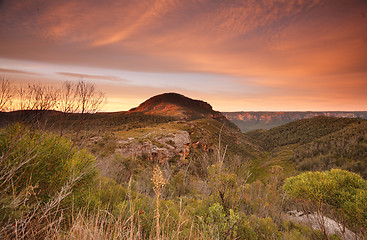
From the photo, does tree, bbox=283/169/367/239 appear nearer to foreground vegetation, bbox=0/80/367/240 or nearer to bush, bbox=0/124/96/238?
foreground vegetation, bbox=0/80/367/240

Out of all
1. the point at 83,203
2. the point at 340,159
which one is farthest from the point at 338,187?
the point at 340,159

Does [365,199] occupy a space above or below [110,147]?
above

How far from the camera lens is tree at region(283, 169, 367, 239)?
6.48 m

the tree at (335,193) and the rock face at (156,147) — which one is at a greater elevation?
the tree at (335,193)

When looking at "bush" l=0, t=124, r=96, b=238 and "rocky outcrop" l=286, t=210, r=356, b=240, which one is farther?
"rocky outcrop" l=286, t=210, r=356, b=240

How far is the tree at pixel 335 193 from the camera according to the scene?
255 inches

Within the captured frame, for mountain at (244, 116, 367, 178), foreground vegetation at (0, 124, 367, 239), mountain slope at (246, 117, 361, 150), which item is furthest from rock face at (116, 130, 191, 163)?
mountain slope at (246, 117, 361, 150)

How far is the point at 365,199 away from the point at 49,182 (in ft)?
33.2

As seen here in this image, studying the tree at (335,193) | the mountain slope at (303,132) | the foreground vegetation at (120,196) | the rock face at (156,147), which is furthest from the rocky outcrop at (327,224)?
the mountain slope at (303,132)

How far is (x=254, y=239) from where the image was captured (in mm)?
5484

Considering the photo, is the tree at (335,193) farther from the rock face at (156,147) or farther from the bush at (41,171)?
the rock face at (156,147)

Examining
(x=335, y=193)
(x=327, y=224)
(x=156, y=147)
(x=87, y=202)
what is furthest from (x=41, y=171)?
(x=156, y=147)

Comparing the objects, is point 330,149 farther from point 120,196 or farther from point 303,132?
point 120,196

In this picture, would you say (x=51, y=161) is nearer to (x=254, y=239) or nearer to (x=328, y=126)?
(x=254, y=239)
